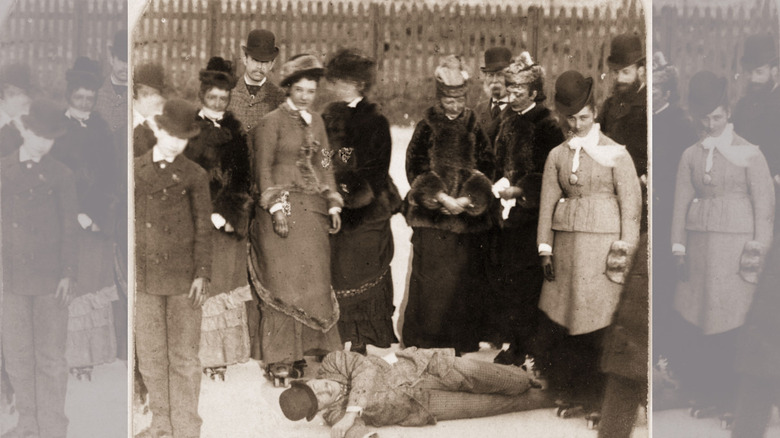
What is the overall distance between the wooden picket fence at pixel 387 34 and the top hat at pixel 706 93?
513 millimetres

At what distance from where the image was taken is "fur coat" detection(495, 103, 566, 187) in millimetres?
4504

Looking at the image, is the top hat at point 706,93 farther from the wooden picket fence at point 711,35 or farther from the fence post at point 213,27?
the fence post at point 213,27

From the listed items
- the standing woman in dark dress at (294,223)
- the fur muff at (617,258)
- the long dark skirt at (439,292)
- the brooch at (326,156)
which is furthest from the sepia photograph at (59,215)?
the fur muff at (617,258)

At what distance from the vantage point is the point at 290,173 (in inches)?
176

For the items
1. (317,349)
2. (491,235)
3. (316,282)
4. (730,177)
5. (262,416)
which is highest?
(730,177)

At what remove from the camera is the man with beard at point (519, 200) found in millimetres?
4504

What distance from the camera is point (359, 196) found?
4477mm

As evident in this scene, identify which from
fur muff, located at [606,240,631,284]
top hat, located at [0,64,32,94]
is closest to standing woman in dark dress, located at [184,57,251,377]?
top hat, located at [0,64,32,94]

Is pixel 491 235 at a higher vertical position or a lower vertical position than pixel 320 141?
lower

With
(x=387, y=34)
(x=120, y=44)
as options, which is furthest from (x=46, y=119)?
(x=387, y=34)

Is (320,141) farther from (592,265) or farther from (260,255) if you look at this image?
(592,265)

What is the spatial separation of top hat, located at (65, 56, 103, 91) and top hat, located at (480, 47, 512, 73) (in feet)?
7.61

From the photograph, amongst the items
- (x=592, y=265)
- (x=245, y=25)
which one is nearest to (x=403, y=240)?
(x=592, y=265)

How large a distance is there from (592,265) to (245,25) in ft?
8.13
